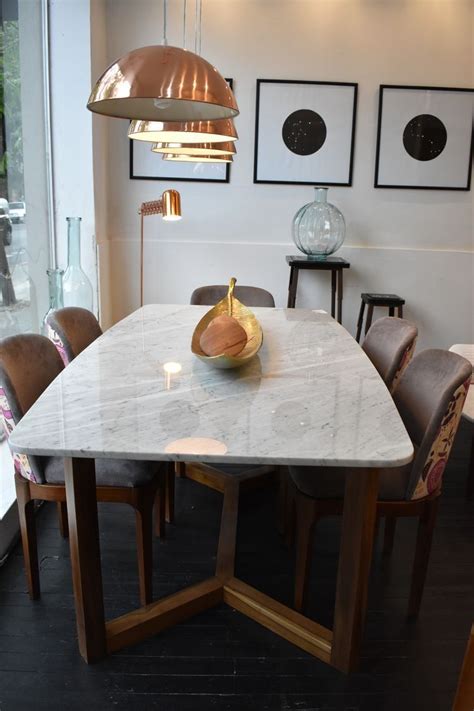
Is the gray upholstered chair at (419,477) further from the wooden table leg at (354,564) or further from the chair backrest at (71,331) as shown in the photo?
the chair backrest at (71,331)

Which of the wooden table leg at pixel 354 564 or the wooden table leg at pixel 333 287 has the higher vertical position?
the wooden table leg at pixel 333 287

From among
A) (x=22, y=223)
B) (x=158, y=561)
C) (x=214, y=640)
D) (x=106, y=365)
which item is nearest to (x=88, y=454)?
(x=106, y=365)

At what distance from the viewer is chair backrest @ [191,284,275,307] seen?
11.8 feet

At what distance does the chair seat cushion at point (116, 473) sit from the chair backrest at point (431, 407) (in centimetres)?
82

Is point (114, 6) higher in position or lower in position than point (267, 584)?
higher

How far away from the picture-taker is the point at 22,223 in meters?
3.44

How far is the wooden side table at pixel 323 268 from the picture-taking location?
13.7ft

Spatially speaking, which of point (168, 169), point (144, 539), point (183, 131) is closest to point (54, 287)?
point (168, 169)

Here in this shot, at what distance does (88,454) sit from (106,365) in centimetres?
73

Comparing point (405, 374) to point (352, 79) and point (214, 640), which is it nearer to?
point (214, 640)

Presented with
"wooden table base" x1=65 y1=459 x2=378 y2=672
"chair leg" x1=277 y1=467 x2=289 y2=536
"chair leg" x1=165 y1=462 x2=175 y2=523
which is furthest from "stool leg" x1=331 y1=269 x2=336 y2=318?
"wooden table base" x1=65 y1=459 x2=378 y2=672

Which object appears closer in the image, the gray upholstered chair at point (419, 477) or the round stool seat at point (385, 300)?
the gray upholstered chair at point (419, 477)

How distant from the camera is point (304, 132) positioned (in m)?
4.41

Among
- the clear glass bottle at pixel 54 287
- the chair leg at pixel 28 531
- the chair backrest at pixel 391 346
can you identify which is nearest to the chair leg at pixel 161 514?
the chair leg at pixel 28 531
